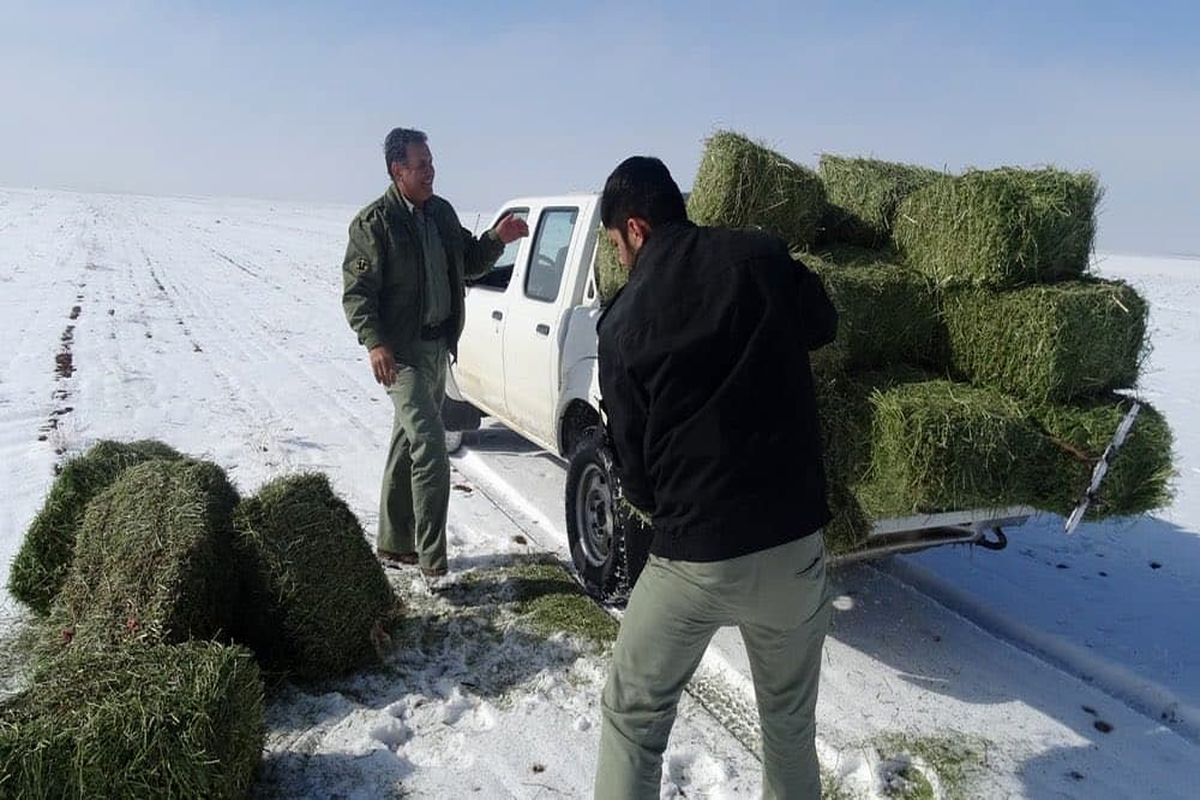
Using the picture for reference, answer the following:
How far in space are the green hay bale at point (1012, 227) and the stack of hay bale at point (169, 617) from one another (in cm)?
287

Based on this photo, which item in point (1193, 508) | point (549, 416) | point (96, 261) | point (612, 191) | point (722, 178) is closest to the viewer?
point (612, 191)

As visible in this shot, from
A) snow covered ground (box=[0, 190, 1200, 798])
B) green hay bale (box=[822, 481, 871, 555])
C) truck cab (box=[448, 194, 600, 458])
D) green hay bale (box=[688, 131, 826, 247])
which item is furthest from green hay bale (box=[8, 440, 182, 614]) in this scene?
green hay bale (box=[822, 481, 871, 555])

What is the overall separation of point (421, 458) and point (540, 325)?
4.44ft

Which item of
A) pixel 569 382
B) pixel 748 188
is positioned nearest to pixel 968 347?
pixel 748 188

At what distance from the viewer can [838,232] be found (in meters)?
4.41

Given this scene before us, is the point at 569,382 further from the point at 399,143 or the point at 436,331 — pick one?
the point at 399,143

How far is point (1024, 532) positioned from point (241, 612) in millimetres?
4692

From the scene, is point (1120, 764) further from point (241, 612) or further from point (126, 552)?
point (126, 552)

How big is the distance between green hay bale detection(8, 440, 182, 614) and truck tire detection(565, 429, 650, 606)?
222cm

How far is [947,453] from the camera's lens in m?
3.20

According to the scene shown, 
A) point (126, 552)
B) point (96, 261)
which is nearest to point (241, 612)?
point (126, 552)

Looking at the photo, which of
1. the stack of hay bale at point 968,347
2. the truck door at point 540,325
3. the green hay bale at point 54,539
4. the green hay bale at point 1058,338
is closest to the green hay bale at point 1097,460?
the stack of hay bale at point 968,347

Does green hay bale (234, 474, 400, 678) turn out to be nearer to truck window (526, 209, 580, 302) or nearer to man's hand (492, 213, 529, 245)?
man's hand (492, 213, 529, 245)

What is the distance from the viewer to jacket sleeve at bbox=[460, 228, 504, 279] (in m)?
4.95
